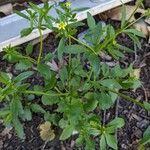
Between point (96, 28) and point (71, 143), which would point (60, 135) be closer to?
point (71, 143)

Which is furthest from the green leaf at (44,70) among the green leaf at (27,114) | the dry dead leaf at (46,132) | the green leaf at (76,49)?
the dry dead leaf at (46,132)

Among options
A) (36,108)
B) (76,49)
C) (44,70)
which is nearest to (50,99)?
(36,108)

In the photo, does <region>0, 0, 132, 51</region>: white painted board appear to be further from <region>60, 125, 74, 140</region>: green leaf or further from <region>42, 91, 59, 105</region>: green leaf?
<region>60, 125, 74, 140</region>: green leaf

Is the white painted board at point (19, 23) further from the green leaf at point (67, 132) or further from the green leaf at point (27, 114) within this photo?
the green leaf at point (67, 132)

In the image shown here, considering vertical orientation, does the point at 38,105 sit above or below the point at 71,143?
above

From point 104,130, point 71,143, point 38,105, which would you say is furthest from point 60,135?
point 104,130

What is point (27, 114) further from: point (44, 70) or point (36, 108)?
point (44, 70)

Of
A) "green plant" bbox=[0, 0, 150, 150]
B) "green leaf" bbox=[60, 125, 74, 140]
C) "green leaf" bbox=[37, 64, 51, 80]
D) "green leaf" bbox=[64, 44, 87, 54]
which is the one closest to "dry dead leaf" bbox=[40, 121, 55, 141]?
"green plant" bbox=[0, 0, 150, 150]
